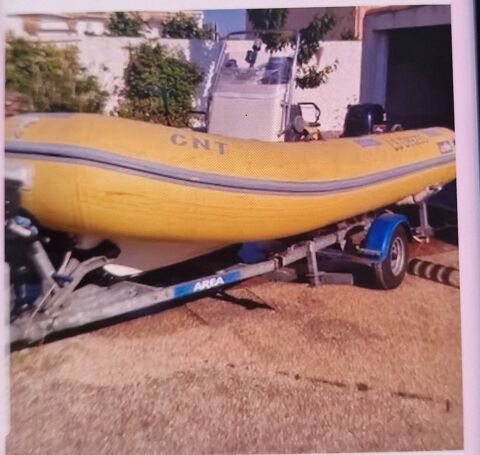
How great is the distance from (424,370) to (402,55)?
1.71 ft

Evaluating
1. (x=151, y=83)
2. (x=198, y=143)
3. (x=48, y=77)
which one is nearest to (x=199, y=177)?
(x=198, y=143)

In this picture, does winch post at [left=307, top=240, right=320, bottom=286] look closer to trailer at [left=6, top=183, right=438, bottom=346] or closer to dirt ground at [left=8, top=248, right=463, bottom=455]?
trailer at [left=6, top=183, right=438, bottom=346]

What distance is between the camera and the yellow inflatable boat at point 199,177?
3.27ft

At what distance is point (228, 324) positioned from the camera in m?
1.12

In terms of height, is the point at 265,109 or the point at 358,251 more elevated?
the point at 265,109

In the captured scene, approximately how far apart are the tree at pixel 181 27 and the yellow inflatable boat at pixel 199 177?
0.15 m

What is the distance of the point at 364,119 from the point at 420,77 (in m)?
0.11

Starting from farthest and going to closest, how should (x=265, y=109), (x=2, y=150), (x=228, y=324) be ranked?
(x=265, y=109), (x=228, y=324), (x=2, y=150)

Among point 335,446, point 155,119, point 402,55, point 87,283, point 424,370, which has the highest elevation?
point 402,55

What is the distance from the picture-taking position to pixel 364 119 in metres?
1.15

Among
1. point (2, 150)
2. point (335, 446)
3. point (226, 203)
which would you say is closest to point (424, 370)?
point (335, 446)

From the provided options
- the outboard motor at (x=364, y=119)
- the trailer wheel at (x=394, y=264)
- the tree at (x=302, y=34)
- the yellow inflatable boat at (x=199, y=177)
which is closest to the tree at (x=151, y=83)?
the yellow inflatable boat at (x=199, y=177)

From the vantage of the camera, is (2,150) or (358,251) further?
(358,251)

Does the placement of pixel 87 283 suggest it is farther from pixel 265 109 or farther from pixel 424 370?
pixel 424 370
